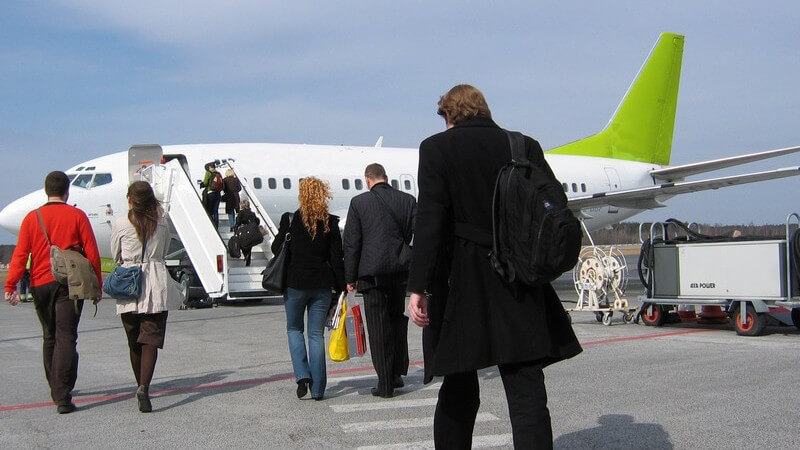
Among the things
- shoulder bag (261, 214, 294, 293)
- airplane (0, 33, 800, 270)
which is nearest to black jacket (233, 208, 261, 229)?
airplane (0, 33, 800, 270)

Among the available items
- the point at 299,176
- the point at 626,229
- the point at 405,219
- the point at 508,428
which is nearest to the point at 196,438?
the point at 508,428

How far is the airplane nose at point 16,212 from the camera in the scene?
54.6 ft

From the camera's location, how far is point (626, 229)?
171 feet

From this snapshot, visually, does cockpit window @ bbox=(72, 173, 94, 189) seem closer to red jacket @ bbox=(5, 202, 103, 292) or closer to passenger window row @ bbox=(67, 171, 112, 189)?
passenger window row @ bbox=(67, 171, 112, 189)

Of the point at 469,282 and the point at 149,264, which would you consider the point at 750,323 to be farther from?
the point at 469,282

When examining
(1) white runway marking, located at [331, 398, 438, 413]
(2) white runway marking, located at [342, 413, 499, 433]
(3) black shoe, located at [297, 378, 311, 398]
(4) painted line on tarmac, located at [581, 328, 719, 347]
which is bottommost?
(1) white runway marking, located at [331, 398, 438, 413]

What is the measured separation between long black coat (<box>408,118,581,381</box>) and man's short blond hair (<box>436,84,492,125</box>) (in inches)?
3.5

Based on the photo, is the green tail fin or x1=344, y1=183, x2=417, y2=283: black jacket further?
the green tail fin

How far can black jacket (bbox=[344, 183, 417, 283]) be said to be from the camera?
6.52m

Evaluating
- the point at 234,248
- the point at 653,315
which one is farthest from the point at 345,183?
the point at 653,315

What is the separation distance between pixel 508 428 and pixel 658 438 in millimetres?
903

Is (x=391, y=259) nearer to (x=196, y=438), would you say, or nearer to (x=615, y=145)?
(x=196, y=438)

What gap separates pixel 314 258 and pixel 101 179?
39.6ft

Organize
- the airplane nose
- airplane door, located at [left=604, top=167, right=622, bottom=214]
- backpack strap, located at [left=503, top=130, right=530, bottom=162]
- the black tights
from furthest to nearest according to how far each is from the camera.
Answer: airplane door, located at [left=604, top=167, right=622, bottom=214] → the airplane nose → the black tights → backpack strap, located at [left=503, top=130, right=530, bottom=162]
